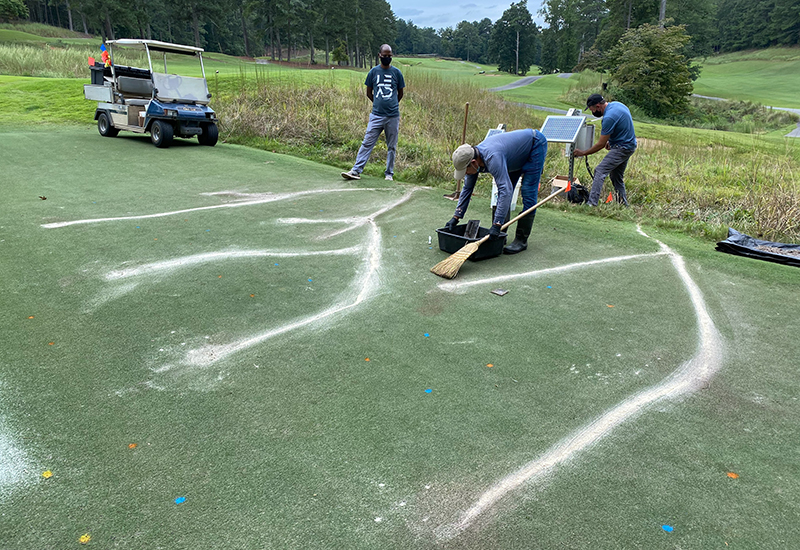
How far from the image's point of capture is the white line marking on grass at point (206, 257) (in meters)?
4.53

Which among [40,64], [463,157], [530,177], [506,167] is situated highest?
[40,64]

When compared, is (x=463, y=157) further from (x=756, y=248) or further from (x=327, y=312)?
(x=756, y=248)

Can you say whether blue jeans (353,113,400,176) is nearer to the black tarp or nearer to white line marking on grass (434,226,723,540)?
the black tarp

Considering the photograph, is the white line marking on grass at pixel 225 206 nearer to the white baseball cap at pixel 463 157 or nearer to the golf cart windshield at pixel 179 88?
the white baseball cap at pixel 463 157

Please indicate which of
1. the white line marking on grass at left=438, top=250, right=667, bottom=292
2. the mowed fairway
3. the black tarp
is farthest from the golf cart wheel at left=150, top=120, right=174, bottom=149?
the black tarp

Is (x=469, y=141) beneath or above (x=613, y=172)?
above

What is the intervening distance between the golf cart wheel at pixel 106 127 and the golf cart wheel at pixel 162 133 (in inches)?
63.3

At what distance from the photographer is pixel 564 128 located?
282 inches

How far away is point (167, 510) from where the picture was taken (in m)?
2.18

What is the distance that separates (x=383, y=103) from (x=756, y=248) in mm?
5721

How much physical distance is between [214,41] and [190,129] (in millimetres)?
70807

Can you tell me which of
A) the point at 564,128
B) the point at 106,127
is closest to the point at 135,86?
the point at 106,127

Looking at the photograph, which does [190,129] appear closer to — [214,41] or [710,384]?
[710,384]

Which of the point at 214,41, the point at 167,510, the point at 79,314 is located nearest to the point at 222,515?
the point at 167,510
